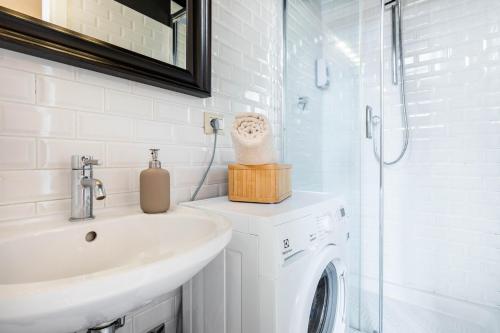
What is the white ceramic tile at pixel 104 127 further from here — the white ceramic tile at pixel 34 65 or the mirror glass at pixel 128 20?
the mirror glass at pixel 128 20

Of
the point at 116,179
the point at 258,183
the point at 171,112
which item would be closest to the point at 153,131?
the point at 171,112

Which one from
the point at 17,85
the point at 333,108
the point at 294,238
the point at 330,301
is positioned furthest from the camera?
the point at 333,108

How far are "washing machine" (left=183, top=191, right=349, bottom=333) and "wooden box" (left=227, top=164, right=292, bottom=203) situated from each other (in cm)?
5

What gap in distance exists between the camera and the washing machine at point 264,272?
75cm

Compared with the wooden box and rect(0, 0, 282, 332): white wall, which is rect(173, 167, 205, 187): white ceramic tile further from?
the wooden box

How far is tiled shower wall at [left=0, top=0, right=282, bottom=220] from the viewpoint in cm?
70

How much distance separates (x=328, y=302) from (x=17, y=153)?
1.23 m

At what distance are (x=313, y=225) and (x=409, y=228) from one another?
1362 mm

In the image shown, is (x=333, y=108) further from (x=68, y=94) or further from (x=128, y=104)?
(x=68, y=94)

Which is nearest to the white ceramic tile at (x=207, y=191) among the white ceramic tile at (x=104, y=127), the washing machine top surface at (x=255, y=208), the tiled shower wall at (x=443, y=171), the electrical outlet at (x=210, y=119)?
the washing machine top surface at (x=255, y=208)

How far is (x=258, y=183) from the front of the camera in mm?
1032

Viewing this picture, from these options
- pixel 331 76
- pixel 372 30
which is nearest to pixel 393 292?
pixel 331 76

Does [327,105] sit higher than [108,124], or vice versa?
[327,105]

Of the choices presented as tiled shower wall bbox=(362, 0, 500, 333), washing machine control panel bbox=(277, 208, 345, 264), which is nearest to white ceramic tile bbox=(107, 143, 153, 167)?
washing machine control panel bbox=(277, 208, 345, 264)
